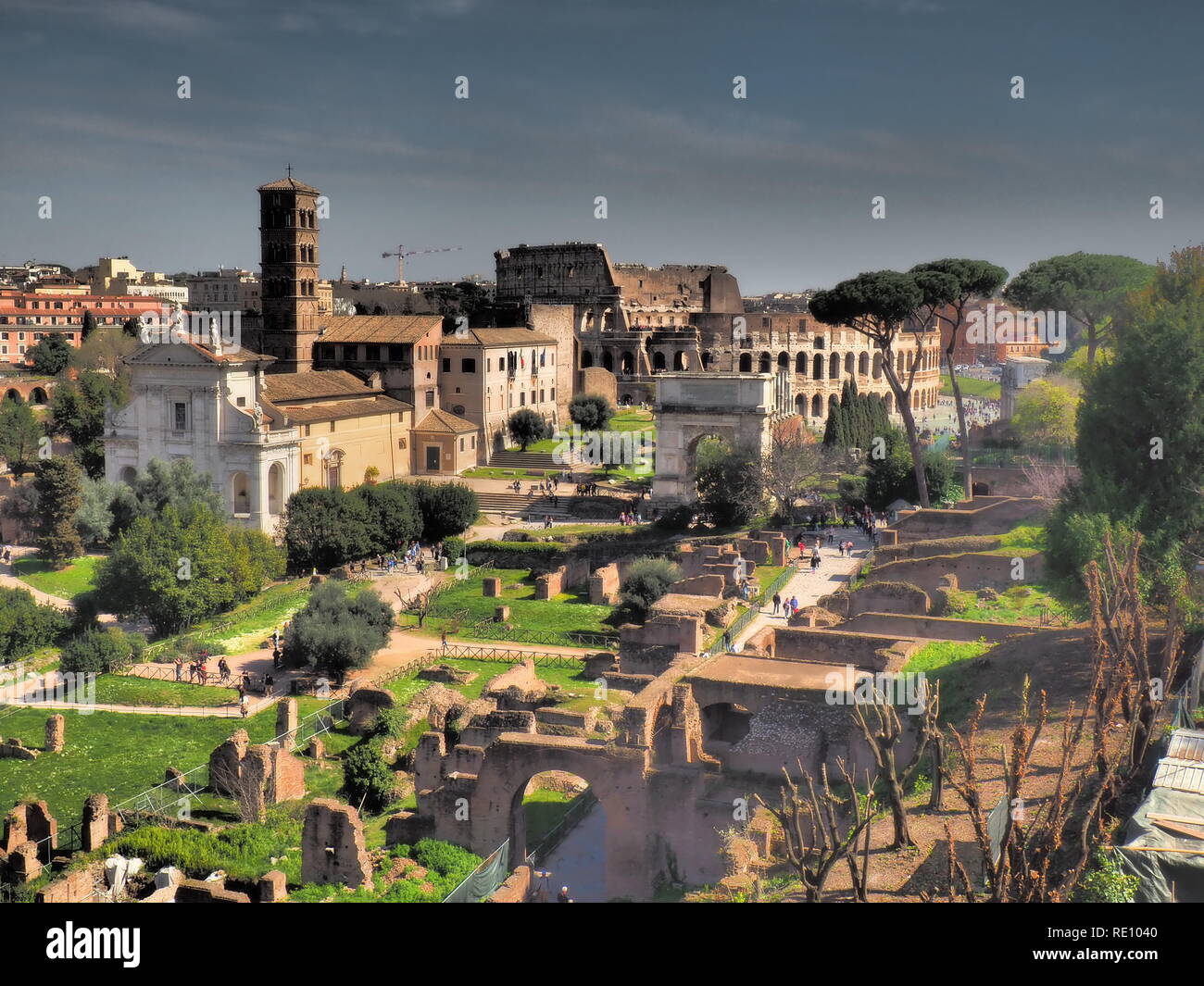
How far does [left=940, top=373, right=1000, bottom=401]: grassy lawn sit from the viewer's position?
9344cm

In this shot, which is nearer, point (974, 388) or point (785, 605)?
point (785, 605)

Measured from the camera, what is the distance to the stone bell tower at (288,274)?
53250 millimetres

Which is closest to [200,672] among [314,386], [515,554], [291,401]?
[515,554]

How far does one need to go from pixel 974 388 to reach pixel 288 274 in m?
62.0

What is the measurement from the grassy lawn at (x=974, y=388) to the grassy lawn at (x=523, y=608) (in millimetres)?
63188

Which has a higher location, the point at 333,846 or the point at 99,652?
the point at 99,652

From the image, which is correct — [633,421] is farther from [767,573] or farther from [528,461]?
[767,573]

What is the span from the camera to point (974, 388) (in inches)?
3826

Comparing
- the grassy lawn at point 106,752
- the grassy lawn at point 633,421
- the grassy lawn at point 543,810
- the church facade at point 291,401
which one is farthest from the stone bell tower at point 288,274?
the grassy lawn at point 543,810

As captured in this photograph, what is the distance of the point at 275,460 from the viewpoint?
4188 cm

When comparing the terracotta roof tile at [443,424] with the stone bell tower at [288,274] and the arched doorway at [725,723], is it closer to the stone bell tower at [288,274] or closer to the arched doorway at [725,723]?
the stone bell tower at [288,274]

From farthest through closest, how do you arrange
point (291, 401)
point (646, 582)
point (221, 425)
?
point (291, 401) < point (221, 425) < point (646, 582)

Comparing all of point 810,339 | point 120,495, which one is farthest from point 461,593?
point 810,339
